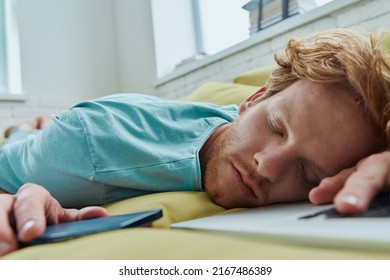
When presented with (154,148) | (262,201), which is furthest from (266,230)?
(154,148)

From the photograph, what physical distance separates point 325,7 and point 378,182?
4.16ft

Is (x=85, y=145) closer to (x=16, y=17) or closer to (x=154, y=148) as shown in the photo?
(x=154, y=148)

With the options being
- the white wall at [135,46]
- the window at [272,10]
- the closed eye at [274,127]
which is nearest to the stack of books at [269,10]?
the window at [272,10]

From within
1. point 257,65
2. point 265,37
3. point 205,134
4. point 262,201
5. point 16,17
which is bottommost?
point 262,201

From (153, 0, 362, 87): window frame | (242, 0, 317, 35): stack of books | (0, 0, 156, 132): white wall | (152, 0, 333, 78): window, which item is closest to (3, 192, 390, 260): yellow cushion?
(153, 0, 362, 87): window frame

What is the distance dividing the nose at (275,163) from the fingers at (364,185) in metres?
0.12

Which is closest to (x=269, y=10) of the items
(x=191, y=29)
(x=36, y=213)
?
(x=191, y=29)

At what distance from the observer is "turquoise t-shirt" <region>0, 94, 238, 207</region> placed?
2.32 ft

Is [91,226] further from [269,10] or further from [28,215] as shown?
[269,10]

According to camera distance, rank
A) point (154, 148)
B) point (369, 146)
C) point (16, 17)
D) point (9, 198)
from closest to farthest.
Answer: point (9, 198)
point (369, 146)
point (154, 148)
point (16, 17)

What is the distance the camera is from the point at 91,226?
0.42 meters

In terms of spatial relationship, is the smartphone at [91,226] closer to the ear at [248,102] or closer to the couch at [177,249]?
the couch at [177,249]

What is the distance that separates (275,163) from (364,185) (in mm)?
181
